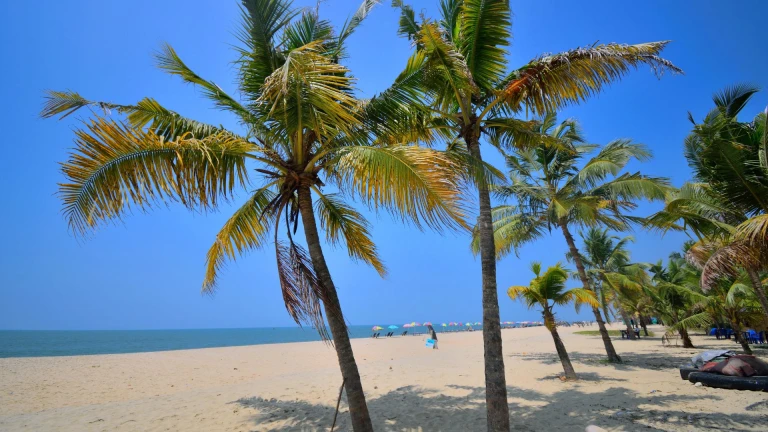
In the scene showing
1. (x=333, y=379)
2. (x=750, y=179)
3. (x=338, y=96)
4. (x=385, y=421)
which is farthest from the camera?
(x=333, y=379)

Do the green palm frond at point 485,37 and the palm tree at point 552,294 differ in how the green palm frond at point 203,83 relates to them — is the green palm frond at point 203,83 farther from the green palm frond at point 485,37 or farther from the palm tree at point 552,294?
the palm tree at point 552,294

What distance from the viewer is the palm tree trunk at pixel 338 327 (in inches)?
201

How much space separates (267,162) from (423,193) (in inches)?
94.0

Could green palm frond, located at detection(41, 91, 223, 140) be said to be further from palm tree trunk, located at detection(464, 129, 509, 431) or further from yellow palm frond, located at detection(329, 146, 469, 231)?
palm tree trunk, located at detection(464, 129, 509, 431)

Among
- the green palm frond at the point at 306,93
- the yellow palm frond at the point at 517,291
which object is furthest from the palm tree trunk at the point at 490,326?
the yellow palm frond at the point at 517,291

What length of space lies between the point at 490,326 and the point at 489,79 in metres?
3.80

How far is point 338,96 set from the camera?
4.12m

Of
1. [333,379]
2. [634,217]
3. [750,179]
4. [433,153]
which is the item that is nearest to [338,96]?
[433,153]

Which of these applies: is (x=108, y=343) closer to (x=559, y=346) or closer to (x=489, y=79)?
(x=559, y=346)

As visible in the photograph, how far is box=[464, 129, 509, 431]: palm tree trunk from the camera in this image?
4.80 meters

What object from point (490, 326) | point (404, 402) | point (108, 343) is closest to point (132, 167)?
point (490, 326)

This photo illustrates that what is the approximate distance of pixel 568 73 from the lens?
18.1ft

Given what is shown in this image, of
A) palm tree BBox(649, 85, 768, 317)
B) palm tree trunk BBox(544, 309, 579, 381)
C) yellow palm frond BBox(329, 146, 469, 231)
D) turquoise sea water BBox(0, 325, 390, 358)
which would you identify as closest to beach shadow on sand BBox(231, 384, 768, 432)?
palm tree trunk BBox(544, 309, 579, 381)

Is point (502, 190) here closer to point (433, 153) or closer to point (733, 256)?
point (733, 256)
